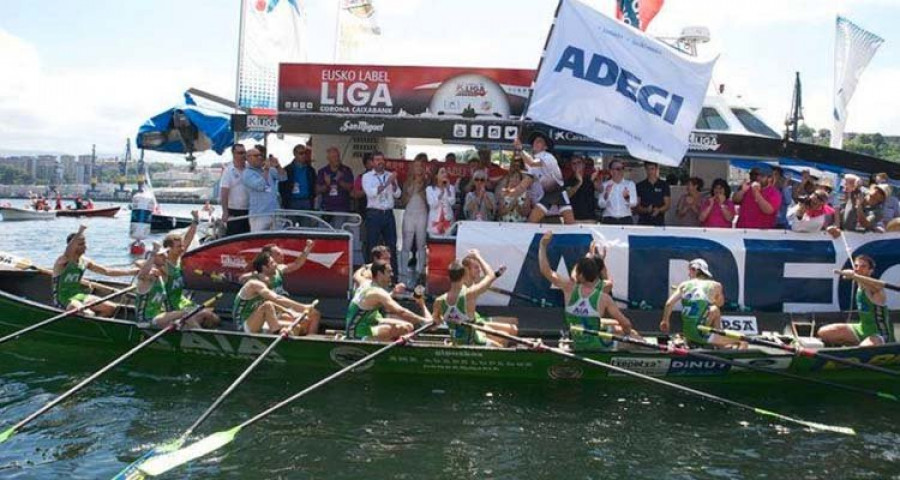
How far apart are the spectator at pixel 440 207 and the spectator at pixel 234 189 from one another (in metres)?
3.07

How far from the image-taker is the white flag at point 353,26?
60.3 feet

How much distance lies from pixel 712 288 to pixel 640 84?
3.26m

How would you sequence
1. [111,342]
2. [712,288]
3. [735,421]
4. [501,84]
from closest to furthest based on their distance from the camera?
[735,421], [712,288], [111,342], [501,84]

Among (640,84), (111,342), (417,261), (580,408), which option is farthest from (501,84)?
(111,342)

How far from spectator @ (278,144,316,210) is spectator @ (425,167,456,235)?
2.17m

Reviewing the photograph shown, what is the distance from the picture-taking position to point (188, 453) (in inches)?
315

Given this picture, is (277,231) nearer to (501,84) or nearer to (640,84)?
(501,84)

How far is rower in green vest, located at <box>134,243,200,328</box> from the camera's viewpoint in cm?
1150

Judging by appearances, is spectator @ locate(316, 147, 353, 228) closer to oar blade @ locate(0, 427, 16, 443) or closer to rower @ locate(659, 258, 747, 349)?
rower @ locate(659, 258, 747, 349)

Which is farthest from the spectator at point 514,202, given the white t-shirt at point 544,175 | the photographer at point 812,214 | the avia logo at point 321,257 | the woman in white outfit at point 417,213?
the photographer at point 812,214

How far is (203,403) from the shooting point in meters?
10.2

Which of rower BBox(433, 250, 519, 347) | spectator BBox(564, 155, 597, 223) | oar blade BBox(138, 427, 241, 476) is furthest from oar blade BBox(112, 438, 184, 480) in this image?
spectator BBox(564, 155, 597, 223)

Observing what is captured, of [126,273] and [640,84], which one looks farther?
[126,273]

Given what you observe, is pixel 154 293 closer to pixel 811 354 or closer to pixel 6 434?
pixel 6 434
